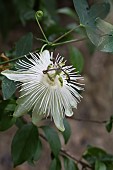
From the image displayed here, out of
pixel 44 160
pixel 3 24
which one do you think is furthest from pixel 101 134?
pixel 3 24

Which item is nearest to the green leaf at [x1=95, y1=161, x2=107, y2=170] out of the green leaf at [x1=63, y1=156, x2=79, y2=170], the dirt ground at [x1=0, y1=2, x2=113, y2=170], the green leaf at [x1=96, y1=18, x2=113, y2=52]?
the green leaf at [x1=63, y1=156, x2=79, y2=170]

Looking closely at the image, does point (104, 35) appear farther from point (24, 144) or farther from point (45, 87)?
point (24, 144)

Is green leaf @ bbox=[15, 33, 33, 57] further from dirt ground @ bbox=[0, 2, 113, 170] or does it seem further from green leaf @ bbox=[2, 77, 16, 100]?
dirt ground @ bbox=[0, 2, 113, 170]

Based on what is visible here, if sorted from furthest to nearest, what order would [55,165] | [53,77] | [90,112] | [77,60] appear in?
[90,112] → [77,60] → [55,165] → [53,77]

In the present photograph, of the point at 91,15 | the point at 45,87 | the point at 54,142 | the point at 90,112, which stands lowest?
the point at 90,112

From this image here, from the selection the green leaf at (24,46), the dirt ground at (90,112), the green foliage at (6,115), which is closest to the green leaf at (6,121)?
the green foliage at (6,115)

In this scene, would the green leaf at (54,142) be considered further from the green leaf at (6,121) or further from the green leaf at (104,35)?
the green leaf at (104,35)

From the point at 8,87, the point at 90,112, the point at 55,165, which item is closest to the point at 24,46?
the point at 8,87
